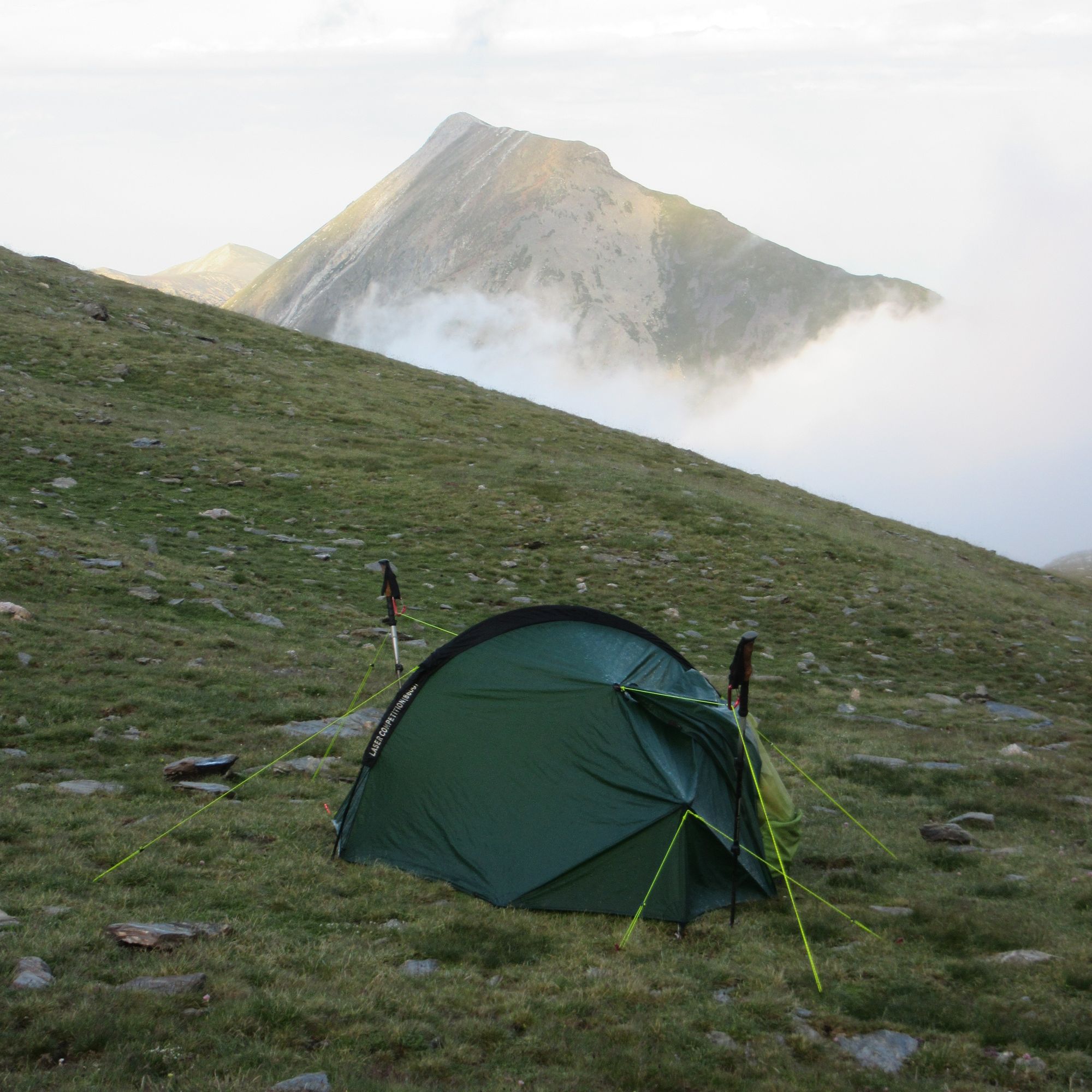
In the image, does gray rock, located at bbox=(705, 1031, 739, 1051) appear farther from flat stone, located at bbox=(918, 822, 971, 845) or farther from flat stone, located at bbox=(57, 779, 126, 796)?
flat stone, located at bbox=(57, 779, 126, 796)

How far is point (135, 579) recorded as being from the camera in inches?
741

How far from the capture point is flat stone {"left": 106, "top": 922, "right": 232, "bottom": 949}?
25.0 feet

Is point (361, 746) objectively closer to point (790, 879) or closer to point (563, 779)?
point (563, 779)

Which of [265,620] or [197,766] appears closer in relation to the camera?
[197,766]

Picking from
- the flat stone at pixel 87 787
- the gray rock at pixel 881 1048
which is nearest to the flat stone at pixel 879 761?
the gray rock at pixel 881 1048

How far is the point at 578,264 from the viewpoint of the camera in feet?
464

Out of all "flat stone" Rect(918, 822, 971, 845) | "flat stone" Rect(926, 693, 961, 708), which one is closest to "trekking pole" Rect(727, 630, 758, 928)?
"flat stone" Rect(918, 822, 971, 845)

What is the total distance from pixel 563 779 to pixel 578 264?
13791 centimetres

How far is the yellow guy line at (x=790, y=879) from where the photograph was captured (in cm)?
933

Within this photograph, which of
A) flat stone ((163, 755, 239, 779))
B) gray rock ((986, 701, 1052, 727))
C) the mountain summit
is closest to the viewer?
flat stone ((163, 755, 239, 779))

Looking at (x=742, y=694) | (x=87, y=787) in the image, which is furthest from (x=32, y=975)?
(x=742, y=694)

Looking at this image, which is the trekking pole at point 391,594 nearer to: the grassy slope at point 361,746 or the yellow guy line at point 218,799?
the yellow guy line at point 218,799

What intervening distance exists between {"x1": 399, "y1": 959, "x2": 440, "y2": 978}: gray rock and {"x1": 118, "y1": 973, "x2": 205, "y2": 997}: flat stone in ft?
5.01

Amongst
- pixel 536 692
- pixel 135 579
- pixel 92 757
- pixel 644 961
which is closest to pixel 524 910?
pixel 644 961
